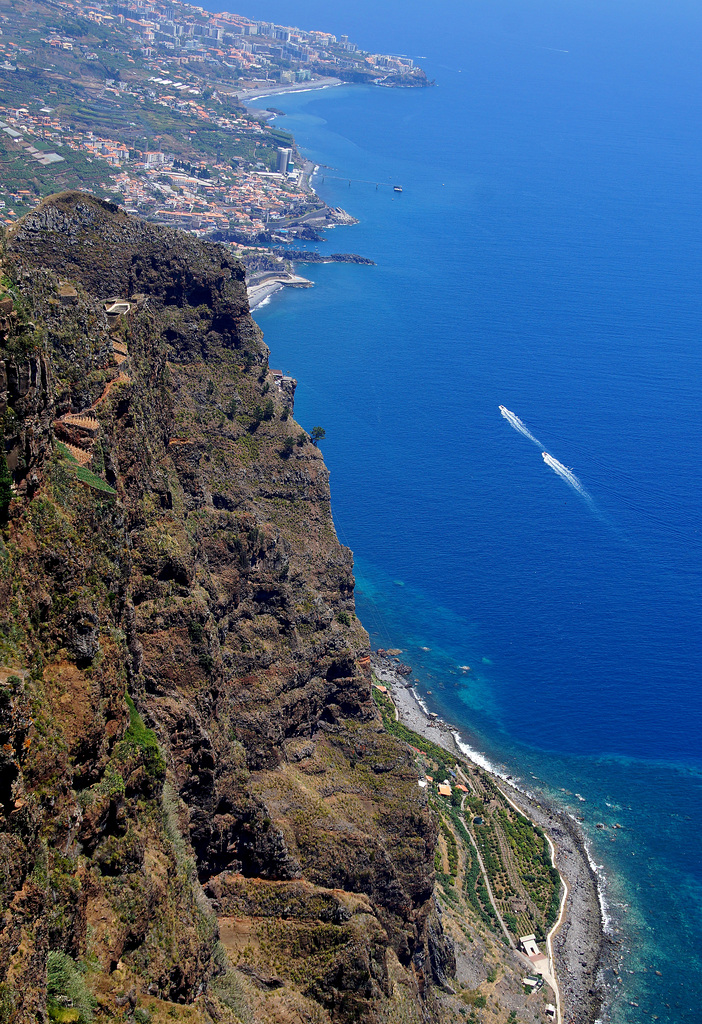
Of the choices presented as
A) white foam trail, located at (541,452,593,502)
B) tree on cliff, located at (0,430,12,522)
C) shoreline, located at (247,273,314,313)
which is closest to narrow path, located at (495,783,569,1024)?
tree on cliff, located at (0,430,12,522)

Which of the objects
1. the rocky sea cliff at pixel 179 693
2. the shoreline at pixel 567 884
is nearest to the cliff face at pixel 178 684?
the rocky sea cliff at pixel 179 693

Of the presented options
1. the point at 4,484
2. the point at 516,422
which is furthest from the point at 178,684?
the point at 516,422

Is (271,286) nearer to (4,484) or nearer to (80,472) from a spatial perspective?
(80,472)

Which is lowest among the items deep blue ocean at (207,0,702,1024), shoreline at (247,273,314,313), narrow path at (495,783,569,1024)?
narrow path at (495,783,569,1024)

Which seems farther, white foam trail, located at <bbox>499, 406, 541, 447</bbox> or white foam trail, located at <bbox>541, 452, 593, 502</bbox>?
white foam trail, located at <bbox>499, 406, 541, 447</bbox>

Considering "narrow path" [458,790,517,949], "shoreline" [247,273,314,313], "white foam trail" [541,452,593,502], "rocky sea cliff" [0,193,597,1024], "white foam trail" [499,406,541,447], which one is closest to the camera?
"rocky sea cliff" [0,193,597,1024]

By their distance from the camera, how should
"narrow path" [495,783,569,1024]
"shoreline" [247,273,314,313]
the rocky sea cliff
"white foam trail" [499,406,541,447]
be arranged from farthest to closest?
"shoreline" [247,273,314,313] → "white foam trail" [499,406,541,447] → "narrow path" [495,783,569,1024] → the rocky sea cliff

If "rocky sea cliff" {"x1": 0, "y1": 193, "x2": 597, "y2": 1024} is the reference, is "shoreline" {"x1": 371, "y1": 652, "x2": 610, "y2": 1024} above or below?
below

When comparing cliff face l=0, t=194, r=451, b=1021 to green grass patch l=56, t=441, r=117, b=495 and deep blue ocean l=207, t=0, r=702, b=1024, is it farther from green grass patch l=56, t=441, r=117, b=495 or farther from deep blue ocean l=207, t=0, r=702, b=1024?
deep blue ocean l=207, t=0, r=702, b=1024

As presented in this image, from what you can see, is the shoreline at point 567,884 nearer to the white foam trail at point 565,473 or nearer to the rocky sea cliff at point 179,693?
the rocky sea cliff at point 179,693
